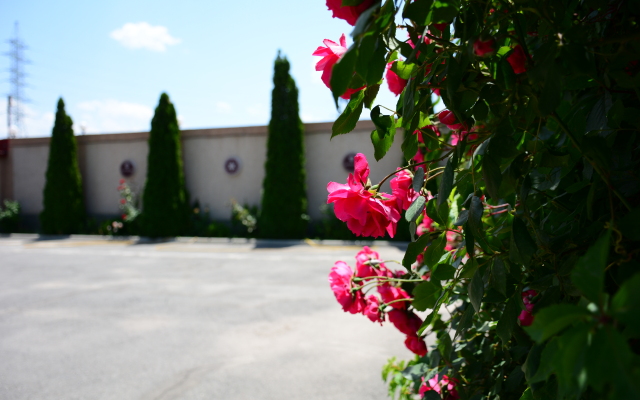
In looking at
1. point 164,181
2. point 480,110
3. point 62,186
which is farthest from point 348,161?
point 480,110

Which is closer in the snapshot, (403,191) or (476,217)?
(476,217)

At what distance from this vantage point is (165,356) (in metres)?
3.55

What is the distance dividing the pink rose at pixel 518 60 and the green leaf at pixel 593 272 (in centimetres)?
45

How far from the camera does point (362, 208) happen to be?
773 millimetres

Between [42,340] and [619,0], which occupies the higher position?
A: [619,0]

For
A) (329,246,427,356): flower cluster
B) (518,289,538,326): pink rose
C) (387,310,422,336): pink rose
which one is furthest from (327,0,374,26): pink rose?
(387,310,422,336): pink rose

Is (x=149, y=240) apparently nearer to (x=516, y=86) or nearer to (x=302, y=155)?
(x=302, y=155)

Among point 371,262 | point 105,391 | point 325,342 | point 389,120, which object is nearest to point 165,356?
point 105,391

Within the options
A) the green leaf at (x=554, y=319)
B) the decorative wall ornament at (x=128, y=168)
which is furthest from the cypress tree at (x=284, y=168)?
the green leaf at (x=554, y=319)

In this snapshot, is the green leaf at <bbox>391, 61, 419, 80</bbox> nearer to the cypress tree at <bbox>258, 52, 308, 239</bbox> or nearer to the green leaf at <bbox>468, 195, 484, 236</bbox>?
the green leaf at <bbox>468, 195, 484, 236</bbox>

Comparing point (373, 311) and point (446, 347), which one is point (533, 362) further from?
point (373, 311)

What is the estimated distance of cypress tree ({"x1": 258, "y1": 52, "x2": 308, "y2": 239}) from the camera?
10.8m

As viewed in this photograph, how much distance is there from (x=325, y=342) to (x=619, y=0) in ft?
11.4

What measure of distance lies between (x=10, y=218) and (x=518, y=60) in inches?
609
